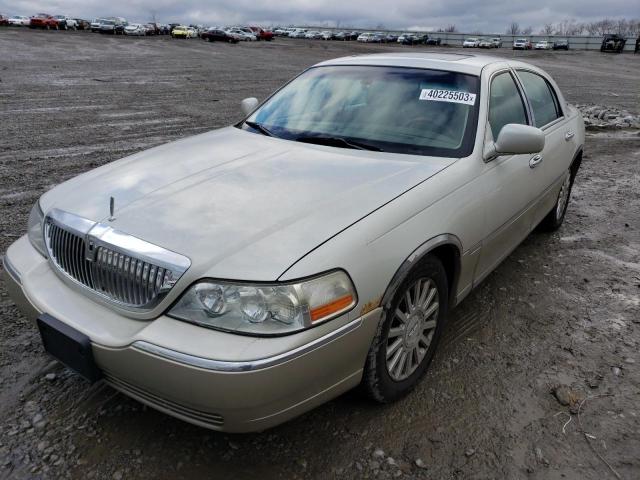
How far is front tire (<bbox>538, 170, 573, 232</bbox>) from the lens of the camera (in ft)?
15.8

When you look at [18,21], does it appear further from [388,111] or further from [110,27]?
[388,111]

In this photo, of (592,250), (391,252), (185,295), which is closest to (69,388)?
(185,295)

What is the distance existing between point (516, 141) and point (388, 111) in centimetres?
79

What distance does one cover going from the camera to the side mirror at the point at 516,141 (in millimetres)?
3008

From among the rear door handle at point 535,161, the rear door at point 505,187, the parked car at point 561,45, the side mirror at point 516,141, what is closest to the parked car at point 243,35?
Result: the parked car at point 561,45

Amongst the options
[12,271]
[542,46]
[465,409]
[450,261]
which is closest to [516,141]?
[450,261]

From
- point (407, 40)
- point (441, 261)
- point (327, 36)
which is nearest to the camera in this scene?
point (441, 261)

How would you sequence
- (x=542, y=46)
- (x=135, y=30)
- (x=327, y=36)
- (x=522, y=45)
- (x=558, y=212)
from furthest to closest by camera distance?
1. (x=327, y=36)
2. (x=522, y=45)
3. (x=542, y=46)
4. (x=135, y=30)
5. (x=558, y=212)

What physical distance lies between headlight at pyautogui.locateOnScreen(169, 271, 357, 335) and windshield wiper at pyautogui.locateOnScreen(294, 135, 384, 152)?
1298 millimetres

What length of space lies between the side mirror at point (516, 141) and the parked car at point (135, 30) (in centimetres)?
5551

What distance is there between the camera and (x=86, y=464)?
2.22 m

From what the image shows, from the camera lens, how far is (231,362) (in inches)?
72.9

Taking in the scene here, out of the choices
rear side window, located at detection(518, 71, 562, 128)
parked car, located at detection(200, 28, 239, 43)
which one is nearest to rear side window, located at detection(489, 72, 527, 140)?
rear side window, located at detection(518, 71, 562, 128)

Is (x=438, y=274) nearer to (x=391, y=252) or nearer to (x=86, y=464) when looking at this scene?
(x=391, y=252)
